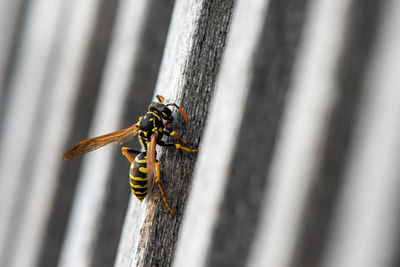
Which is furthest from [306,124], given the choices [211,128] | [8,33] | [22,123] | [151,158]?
[8,33]

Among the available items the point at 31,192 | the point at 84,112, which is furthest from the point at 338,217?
the point at 31,192

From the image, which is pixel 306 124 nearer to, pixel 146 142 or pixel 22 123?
pixel 146 142

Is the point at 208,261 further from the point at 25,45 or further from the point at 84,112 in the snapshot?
the point at 25,45

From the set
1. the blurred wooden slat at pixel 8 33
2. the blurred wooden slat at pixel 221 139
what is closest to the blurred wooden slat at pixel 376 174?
the blurred wooden slat at pixel 221 139

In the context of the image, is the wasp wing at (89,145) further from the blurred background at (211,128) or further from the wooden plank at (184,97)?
the wooden plank at (184,97)

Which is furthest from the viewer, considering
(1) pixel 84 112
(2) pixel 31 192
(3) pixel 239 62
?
(2) pixel 31 192

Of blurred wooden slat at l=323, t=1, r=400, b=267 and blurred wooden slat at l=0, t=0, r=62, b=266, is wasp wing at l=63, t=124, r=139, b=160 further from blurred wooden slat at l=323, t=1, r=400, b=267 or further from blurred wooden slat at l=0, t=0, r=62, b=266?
blurred wooden slat at l=323, t=1, r=400, b=267
